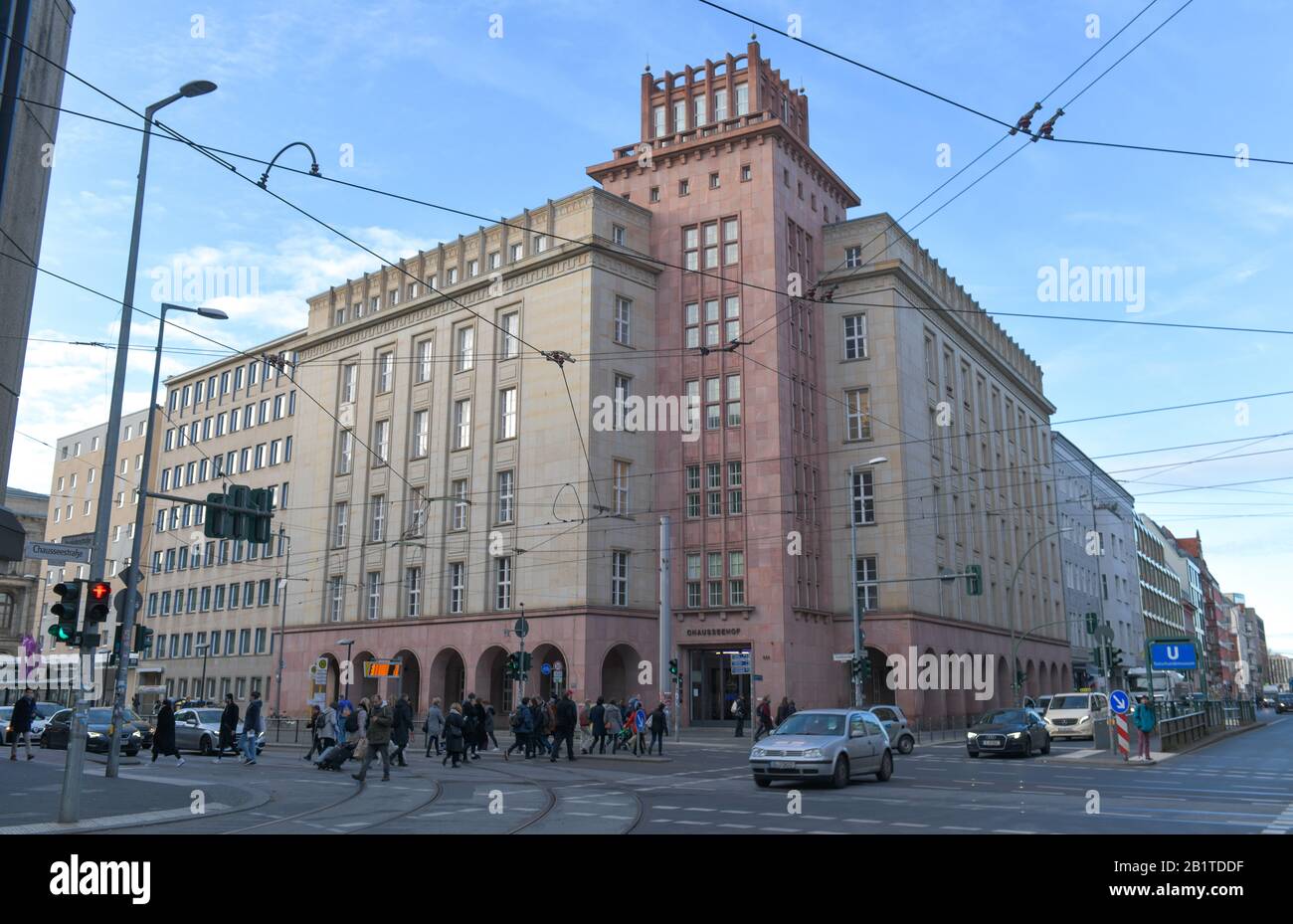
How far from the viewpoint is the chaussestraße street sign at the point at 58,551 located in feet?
45.2

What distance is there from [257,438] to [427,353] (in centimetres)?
2120

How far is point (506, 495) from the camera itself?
48812 millimetres

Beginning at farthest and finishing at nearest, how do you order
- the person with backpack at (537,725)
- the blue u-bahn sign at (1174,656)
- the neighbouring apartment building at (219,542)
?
the neighbouring apartment building at (219,542) < the blue u-bahn sign at (1174,656) < the person with backpack at (537,725)

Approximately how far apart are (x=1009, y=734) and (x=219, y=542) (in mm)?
56681

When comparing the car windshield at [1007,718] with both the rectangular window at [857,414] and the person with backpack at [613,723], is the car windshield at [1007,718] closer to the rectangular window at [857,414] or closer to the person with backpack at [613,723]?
the person with backpack at [613,723]

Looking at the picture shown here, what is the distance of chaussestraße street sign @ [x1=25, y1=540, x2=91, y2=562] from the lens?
45.2 ft

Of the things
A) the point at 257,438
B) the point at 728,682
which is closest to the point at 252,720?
the point at 728,682

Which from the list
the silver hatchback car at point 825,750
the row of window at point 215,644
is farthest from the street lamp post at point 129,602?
the row of window at point 215,644

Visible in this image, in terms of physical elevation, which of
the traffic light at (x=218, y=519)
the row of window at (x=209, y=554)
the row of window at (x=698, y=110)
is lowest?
the traffic light at (x=218, y=519)

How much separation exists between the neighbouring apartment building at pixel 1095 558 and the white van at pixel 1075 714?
34.8 meters

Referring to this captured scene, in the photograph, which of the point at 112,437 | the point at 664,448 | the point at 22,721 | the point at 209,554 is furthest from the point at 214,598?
the point at 112,437

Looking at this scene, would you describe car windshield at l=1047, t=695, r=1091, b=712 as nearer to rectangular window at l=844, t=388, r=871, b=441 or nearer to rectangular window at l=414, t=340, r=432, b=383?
rectangular window at l=844, t=388, r=871, b=441
